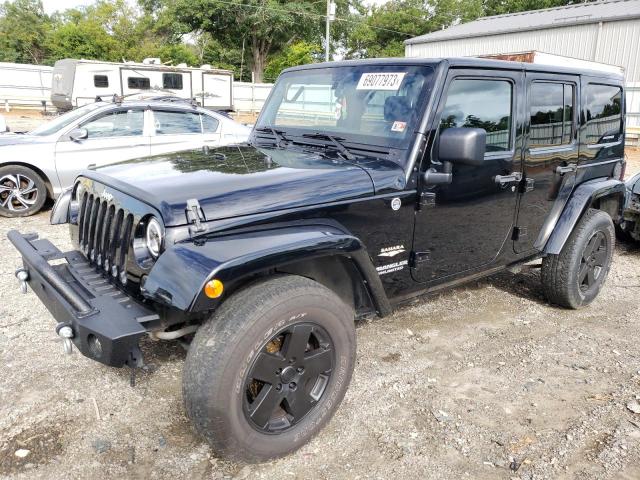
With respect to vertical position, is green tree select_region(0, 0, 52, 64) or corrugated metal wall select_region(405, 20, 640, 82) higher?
green tree select_region(0, 0, 52, 64)

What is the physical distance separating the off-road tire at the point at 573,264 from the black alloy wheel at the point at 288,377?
8.39 ft

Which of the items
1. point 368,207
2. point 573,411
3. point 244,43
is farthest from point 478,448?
point 244,43

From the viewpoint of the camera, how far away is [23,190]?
7.32 meters

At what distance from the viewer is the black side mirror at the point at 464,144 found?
293cm

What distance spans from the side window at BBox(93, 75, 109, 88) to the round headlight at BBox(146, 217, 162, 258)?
54.8 ft

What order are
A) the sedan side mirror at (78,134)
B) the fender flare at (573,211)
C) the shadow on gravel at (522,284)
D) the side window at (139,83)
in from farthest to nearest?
the side window at (139,83) < the sedan side mirror at (78,134) < the shadow on gravel at (522,284) < the fender flare at (573,211)

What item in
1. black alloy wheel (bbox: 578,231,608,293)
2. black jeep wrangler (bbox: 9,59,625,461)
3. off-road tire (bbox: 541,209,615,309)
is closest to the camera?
black jeep wrangler (bbox: 9,59,625,461)

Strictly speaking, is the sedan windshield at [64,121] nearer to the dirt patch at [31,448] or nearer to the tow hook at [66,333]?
Result: the dirt patch at [31,448]

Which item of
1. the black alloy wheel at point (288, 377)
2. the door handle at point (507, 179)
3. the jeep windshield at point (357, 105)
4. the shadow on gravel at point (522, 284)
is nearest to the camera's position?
the black alloy wheel at point (288, 377)

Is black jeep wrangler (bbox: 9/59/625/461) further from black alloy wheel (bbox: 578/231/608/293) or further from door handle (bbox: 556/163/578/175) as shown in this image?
black alloy wheel (bbox: 578/231/608/293)

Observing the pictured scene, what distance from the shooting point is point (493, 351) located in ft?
12.8

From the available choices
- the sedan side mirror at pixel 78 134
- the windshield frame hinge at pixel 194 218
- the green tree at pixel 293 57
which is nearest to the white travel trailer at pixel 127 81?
the sedan side mirror at pixel 78 134

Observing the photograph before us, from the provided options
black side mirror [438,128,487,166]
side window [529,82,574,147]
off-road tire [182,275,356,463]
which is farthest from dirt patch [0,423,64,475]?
side window [529,82,574,147]

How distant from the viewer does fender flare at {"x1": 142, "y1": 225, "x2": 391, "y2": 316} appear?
2201 mm
